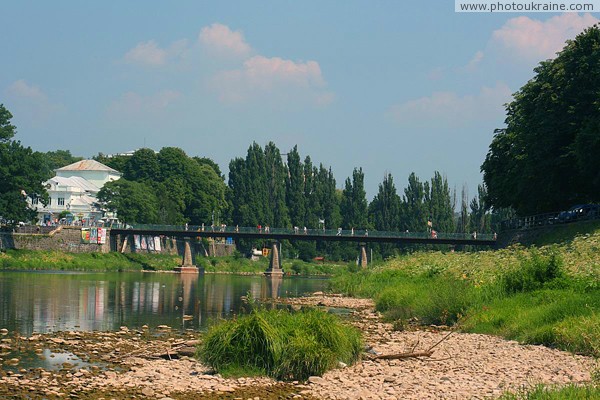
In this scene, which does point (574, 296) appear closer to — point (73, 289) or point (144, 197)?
point (73, 289)

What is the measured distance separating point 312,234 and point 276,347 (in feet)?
329

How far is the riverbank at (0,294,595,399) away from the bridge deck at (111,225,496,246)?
85.0 m

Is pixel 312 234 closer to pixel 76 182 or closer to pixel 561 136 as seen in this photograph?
pixel 76 182

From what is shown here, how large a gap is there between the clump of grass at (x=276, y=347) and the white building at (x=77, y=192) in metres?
117

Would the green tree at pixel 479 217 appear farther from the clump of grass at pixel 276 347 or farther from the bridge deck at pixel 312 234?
the clump of grass at pixel 276 347

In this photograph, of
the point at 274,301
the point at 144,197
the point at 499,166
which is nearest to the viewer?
the point at 274,301

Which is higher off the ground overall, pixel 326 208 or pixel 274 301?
pixel 326 208

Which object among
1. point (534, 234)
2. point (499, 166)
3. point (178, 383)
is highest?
point (499, 166)

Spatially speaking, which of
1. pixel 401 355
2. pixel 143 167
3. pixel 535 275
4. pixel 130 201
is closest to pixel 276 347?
pixel 401 355

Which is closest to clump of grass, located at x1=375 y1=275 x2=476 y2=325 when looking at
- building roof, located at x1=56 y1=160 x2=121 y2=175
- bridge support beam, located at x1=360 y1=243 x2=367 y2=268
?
bridge support beam, located at x1=360 y1=243 x2=367 y2=268

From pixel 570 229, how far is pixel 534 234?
29.3ft

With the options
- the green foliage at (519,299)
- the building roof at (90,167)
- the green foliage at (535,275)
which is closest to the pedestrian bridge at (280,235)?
the building roof at (90,167)

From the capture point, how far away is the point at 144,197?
439ft

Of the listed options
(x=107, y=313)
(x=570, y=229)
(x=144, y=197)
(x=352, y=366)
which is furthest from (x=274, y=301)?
(x=144, y=197)
